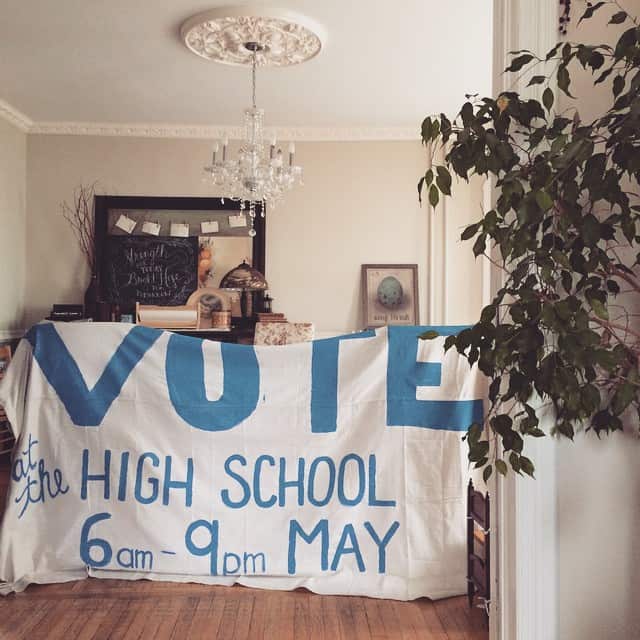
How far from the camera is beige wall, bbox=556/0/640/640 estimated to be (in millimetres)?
1650

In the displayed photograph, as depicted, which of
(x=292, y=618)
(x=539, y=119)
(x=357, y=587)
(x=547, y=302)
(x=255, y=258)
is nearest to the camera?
(x=547, y=302)

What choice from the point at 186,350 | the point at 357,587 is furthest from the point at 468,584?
the point at 186,350

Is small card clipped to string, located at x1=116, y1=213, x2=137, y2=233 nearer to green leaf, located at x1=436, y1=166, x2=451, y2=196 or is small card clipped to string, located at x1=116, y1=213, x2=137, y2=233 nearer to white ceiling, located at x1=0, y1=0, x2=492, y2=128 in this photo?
white ceiling, located at x1=0, y1=0, x2=492, y2=128

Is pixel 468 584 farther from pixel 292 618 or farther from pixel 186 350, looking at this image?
pixel 186 350

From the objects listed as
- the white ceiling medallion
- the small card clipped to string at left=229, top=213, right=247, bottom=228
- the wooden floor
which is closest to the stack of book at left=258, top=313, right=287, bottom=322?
the small card clipped to string at left=229, top=213, right=247, bottom=228

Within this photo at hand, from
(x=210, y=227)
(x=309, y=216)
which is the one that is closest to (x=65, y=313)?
(x=210, y=227)

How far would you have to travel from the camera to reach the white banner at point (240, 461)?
274 centimetres

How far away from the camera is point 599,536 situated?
5.43 feet

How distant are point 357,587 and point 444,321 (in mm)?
3687

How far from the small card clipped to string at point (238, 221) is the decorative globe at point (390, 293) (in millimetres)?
1329

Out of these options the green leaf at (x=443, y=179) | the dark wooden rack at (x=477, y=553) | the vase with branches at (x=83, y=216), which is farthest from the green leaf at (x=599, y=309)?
the vase with branches at (x=83, y=216)

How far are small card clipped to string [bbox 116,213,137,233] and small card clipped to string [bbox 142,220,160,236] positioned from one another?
0.09 metres

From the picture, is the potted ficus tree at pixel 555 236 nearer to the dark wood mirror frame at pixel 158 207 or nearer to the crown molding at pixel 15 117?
the dark wood mirror frame at pixel 158 207

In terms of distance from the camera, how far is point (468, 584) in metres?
2.61
